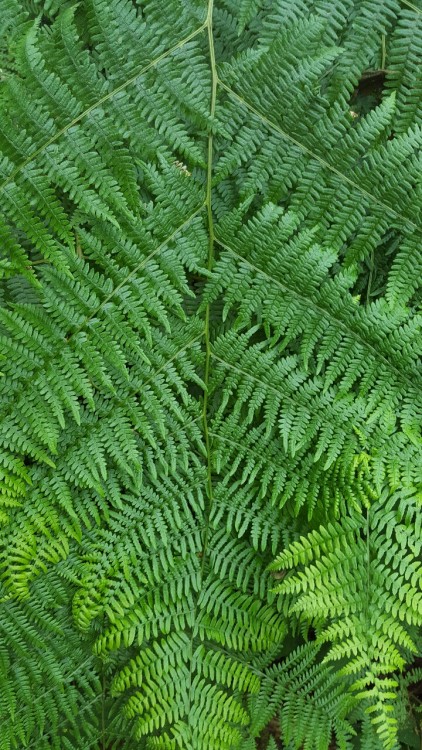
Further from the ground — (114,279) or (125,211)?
(125,211)

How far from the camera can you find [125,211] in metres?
1.83

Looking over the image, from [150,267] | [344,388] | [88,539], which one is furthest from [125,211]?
[88,539]

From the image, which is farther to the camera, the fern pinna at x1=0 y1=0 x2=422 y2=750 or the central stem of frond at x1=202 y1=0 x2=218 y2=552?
the central stem of frond at x1=202 y1=0 x2=218 y2=552

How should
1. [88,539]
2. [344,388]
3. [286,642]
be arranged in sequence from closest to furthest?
[344,388] → [88,539] → [286,642]

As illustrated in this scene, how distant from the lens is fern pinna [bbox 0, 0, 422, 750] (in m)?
1.84

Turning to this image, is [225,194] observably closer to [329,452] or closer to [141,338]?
[141,338]

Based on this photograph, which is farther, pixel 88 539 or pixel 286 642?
pixel 286 642

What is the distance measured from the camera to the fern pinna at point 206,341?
1.84 metres

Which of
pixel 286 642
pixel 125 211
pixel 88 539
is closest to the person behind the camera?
pixel 125 211

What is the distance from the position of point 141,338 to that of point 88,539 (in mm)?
725

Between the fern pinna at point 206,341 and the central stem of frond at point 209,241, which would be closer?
the fern pinna at point 206,341

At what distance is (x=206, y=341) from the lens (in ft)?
6.85

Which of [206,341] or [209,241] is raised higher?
[209,241]

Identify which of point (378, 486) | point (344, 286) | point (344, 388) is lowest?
point (378, 486)
